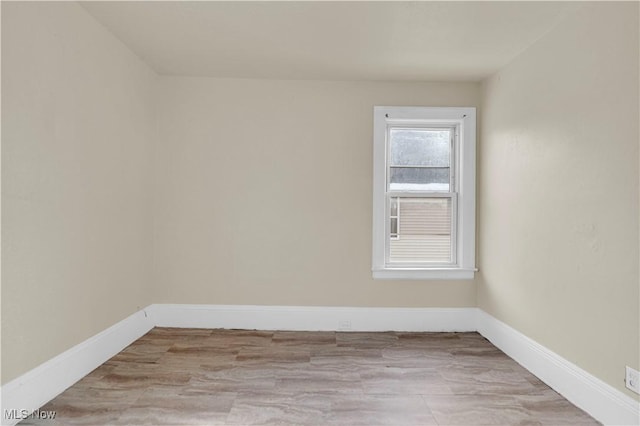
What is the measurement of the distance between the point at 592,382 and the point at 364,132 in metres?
2.68

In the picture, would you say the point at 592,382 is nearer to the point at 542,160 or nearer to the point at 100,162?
the point at 542,160

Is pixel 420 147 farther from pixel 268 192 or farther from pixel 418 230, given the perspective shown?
pixel 268 192

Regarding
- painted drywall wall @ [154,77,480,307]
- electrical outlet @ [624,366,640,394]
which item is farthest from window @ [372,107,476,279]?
electrical outlet @ [624,366,640,394]

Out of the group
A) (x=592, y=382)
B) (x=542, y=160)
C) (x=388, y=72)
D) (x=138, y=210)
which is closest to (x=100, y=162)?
(x=138, y=210)

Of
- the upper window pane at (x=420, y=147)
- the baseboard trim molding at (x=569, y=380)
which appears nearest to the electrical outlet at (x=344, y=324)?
the baseboard trim molding at (x=569, y=380)

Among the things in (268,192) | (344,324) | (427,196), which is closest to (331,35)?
(268,192)

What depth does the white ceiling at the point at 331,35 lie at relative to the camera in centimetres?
252

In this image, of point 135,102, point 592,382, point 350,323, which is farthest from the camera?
point 350,323

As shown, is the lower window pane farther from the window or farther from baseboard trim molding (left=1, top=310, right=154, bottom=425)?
baseboard trim molding (left=1, top=310, right=154, bottom=425)

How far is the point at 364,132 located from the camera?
12.9 feet

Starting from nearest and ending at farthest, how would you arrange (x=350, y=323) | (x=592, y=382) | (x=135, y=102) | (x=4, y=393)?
(x=4, y=393), (x=592, y=382), (x=135, y=102), (x=350, y=323)

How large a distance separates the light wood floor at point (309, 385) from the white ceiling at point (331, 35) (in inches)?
97.5

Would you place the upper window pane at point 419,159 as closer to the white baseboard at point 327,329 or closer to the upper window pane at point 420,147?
the upper window pane at point 420,147

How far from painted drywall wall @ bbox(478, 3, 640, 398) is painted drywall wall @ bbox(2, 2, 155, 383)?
3.24 metres
